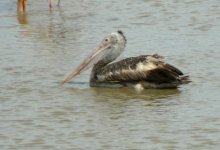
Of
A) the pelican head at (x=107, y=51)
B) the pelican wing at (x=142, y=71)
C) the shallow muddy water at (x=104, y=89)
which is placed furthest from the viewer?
the pelican head at (x=107, y=51)

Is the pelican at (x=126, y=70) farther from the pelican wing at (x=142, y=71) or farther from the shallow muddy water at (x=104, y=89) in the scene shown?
the shallow muddy water at (x=104, y=89)

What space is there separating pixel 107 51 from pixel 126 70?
61 cm

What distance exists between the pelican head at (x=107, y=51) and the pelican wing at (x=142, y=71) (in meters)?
0.31

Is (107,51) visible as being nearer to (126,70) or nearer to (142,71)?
(126,70)

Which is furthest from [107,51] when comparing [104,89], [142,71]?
[142,71]

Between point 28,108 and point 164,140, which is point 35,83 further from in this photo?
point 164,140

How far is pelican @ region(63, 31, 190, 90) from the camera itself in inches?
411

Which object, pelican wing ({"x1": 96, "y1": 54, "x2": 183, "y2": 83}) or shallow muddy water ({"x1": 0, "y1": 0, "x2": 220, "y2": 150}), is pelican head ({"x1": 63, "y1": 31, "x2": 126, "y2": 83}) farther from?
pelican wing ({"x1": 96, "y1": 54, "x2": 183, "y2": 83})

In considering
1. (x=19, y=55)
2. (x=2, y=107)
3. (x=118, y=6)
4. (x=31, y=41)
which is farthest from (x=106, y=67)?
(x=118, y=6)

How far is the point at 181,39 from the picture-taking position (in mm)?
13695

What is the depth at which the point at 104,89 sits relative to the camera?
35.6ft

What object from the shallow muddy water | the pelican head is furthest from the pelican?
the shallow muddy water

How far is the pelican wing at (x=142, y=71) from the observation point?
1041 centimetres

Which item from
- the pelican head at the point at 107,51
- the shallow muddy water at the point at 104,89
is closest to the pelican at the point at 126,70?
the pelican head at the point at 107,51
